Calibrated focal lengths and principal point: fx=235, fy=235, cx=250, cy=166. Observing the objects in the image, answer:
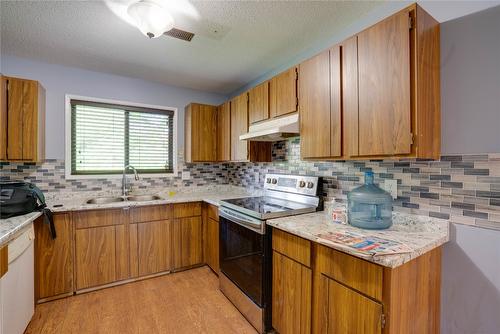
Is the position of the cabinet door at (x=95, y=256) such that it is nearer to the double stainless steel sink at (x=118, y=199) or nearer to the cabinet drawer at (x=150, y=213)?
the cabinet drawer at (x=150, y=213)

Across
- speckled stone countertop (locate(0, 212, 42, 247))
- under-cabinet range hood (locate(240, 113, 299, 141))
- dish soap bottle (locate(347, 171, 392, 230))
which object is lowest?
speckled stone countertop (locate(0, 212, 42, 247))

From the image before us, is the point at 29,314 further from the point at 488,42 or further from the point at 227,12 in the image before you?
the point at 488,42

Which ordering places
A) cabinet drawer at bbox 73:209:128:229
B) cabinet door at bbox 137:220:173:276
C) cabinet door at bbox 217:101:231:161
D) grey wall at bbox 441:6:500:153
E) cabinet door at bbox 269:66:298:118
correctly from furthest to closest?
cabinet door at bbox 217:101:231:161
cabinet door at bbox 137:220:173:276
cabinet drawer at bbox 73:209:128:229
cabinet door at bbox 269:66:298:118
grey wall at bbox 441:6:500:153

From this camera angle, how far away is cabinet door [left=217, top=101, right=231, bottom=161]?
294 centimetres

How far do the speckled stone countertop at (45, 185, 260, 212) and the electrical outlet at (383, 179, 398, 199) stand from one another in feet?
5.22

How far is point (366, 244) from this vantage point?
1.18m

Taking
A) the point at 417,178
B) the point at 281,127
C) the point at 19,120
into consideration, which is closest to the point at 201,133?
the point at 281,127

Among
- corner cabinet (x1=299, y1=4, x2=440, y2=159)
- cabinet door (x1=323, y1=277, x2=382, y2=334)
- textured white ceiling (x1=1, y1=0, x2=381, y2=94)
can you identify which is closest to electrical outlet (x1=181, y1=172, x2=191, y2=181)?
textured white ceiling (x1=1, y1=0, x2=381, y2=94)

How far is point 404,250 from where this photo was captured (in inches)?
43.1

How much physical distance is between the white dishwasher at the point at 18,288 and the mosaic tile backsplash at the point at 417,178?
0.92 m

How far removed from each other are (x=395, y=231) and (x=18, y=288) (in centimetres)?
254

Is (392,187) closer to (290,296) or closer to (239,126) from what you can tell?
(290,296)

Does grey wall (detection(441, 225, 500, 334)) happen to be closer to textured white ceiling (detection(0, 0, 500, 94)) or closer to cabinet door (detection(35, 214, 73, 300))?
textured white ceiling (detection(0, 0, 500, 94))

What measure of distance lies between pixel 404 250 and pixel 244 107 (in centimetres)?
202
